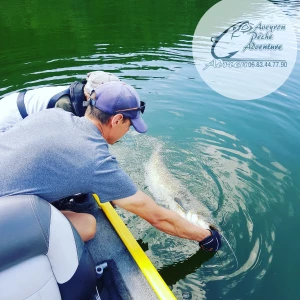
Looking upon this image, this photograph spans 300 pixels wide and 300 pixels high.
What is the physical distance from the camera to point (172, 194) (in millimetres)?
4766

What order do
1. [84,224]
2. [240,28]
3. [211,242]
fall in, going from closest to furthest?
[84,224], [211,242], [240,28]

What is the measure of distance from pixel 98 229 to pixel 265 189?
9.23 feet

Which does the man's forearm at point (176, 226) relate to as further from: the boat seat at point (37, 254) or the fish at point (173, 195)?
the boat seat at point (37, 254)

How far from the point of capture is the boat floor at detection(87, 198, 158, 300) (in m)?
2.80

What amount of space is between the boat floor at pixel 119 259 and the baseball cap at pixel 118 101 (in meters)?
1.20

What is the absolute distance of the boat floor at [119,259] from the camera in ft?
9.18

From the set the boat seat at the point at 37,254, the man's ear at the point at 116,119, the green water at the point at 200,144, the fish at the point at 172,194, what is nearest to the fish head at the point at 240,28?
the green water at the point at 200,144

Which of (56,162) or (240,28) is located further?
(240,28)

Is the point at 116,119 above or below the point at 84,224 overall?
above

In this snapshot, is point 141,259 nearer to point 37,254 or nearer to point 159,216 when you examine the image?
point 159,216

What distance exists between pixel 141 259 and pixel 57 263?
0.86m

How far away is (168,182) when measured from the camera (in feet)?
16.4

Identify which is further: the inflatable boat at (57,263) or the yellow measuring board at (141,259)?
the yellow measuring board at (141,259)

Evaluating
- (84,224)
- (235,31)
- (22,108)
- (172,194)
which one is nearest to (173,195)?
(172,194)
